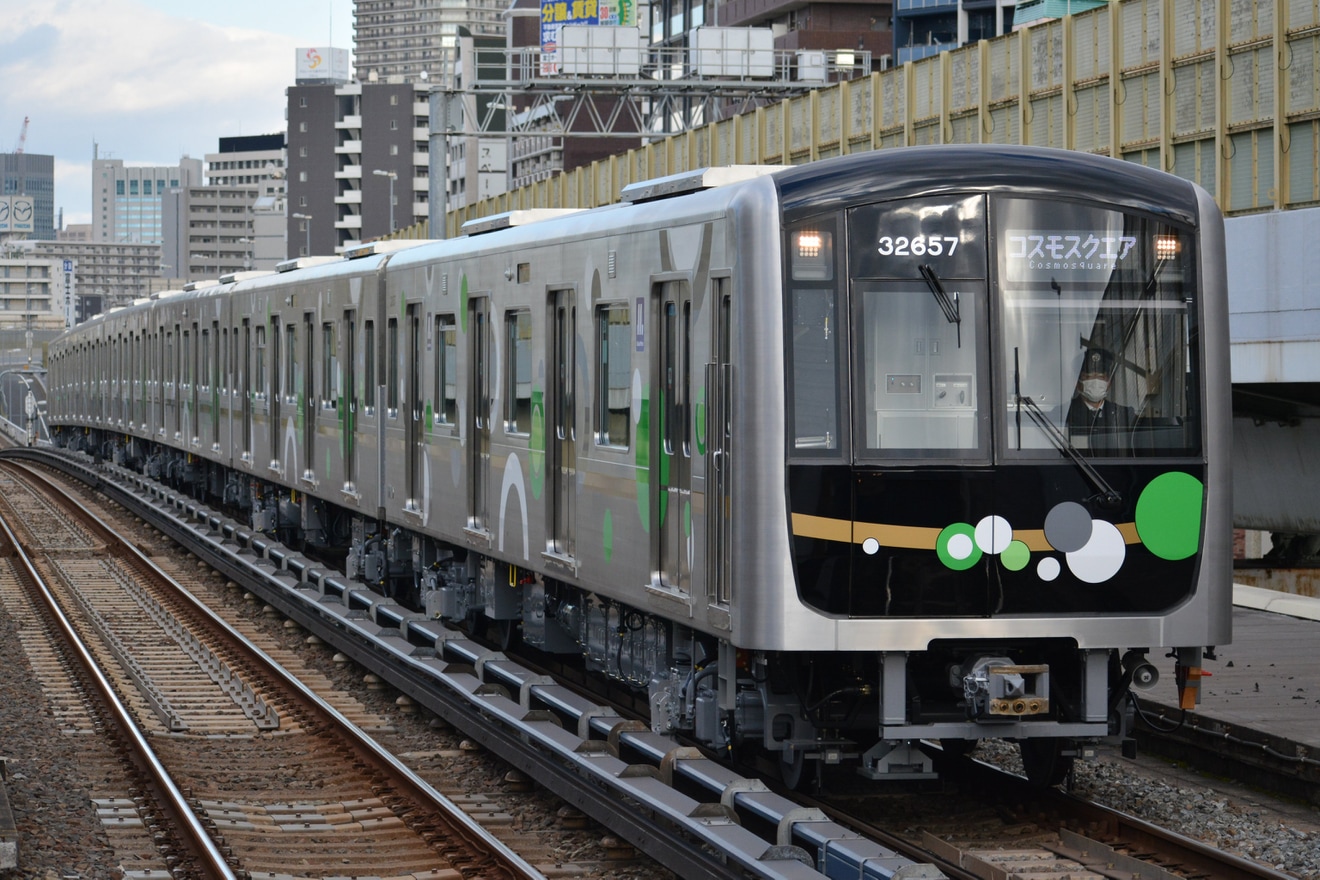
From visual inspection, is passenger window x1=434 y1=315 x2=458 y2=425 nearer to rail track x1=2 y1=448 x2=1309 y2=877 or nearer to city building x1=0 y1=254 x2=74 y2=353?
rail track x1=2 y1=448 x2=1309 y2=877

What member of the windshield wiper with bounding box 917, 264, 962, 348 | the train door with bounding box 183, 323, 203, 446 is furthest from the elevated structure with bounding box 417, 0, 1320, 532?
the windshield wiper with bounding box 917, 264, 962, 348

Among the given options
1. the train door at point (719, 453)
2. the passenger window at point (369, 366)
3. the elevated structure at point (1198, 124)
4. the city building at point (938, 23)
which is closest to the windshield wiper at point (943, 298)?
the train door at point (719, 453)

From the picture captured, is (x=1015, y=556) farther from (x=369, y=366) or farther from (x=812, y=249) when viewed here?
(x=369, y=366)

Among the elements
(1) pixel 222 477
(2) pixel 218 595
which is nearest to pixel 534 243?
(2) pixel 218 595

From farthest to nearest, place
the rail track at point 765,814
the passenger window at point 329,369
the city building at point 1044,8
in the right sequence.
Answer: the city building at point 1044,8, the passenger window at point 329,369, the rail track at point 765,814

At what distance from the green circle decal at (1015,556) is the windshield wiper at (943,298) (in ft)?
3.06

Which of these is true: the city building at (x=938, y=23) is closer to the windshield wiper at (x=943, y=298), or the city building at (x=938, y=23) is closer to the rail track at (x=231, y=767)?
the rail track at (x=231, y=767)

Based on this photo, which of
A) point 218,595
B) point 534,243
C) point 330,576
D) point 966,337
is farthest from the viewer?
point 218,595

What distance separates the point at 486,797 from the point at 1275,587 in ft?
42.5

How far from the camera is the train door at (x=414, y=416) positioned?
1633cm

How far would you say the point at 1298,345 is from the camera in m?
16.2

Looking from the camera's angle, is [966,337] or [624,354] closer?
[966,337]

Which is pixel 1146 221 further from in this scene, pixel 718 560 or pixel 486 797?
pixel 486 797

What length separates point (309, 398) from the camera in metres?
→ 21.3
